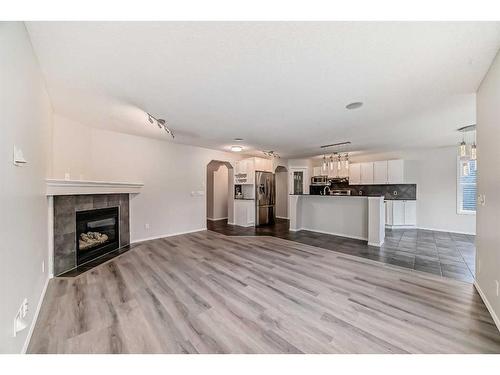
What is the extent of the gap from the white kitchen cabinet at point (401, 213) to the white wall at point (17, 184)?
7.75 m

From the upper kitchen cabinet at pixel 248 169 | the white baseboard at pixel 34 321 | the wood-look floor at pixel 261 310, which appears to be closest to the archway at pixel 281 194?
the upper kitchen cabinet at pixel 248 169

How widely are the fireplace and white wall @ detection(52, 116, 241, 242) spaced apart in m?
0.44

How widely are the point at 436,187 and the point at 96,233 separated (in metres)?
8.81

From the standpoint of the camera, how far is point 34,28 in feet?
5.06

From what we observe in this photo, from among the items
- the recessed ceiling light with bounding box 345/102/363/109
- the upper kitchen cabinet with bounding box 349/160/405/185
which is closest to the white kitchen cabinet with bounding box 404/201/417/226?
the upper kitchen cabinet with bounding box 349/160/405/185

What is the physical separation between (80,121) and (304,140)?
4.52 metres

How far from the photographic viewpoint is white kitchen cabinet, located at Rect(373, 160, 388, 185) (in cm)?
656

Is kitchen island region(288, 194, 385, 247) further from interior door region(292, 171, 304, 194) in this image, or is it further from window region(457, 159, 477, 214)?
window region(457, 159, 477, 214)

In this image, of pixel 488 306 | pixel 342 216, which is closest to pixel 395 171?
pixel 342 216

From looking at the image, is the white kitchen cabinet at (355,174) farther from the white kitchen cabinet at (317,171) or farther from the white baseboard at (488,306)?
the white baseboard at (488,306)

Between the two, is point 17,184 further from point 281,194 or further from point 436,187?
point 436,187

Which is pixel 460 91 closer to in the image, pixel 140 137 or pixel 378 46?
pixel 378 46
